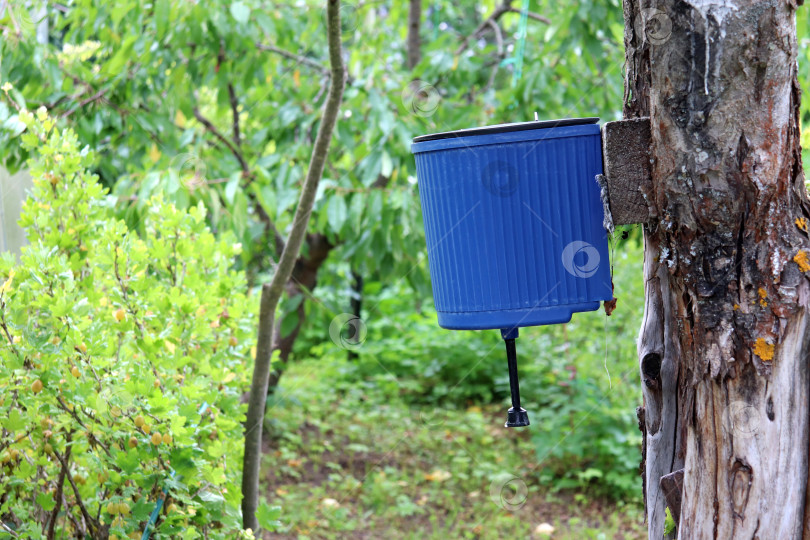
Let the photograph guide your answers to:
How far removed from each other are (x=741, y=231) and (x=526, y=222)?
33cm

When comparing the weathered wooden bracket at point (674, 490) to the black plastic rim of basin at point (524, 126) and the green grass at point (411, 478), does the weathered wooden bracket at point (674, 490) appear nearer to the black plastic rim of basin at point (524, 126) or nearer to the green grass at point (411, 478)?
the black plastic rim of basin at point (524, 126)

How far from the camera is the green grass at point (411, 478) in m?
3.42

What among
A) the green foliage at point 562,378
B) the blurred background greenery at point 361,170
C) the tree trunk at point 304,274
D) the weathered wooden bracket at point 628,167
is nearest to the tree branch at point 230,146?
the blurred background greenery at point 361,170

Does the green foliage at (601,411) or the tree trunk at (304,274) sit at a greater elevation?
the tree trunk at (304,274)

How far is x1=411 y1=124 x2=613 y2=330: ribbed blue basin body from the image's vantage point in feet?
3.91

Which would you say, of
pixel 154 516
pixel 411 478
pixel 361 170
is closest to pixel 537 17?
pixel 361 170

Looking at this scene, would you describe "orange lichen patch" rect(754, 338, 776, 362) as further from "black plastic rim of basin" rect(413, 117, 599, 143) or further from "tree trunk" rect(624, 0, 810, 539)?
"black plastic rim of basin" rect(413, 117, 599, 143)

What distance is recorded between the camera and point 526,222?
1.20 metres

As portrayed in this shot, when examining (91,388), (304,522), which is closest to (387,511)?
(304,522)

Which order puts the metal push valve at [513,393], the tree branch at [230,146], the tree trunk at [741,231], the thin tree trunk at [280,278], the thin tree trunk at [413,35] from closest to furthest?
the tree trunk at [741,231] → the metal push valve at [513,393] → the thin tree trunk at [280,278] → the tree branch at [230,146] → the thin tree trunk at [413,35]

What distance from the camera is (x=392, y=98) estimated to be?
299 centimetres

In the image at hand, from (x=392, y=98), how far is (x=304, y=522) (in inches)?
79.6

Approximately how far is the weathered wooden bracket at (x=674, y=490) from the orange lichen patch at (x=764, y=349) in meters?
0.25

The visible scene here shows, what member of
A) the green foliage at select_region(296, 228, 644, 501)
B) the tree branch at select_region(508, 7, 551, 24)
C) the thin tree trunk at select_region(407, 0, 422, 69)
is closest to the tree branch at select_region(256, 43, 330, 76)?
the thin tree trunk at select_region(407, 0, 422, 69)
